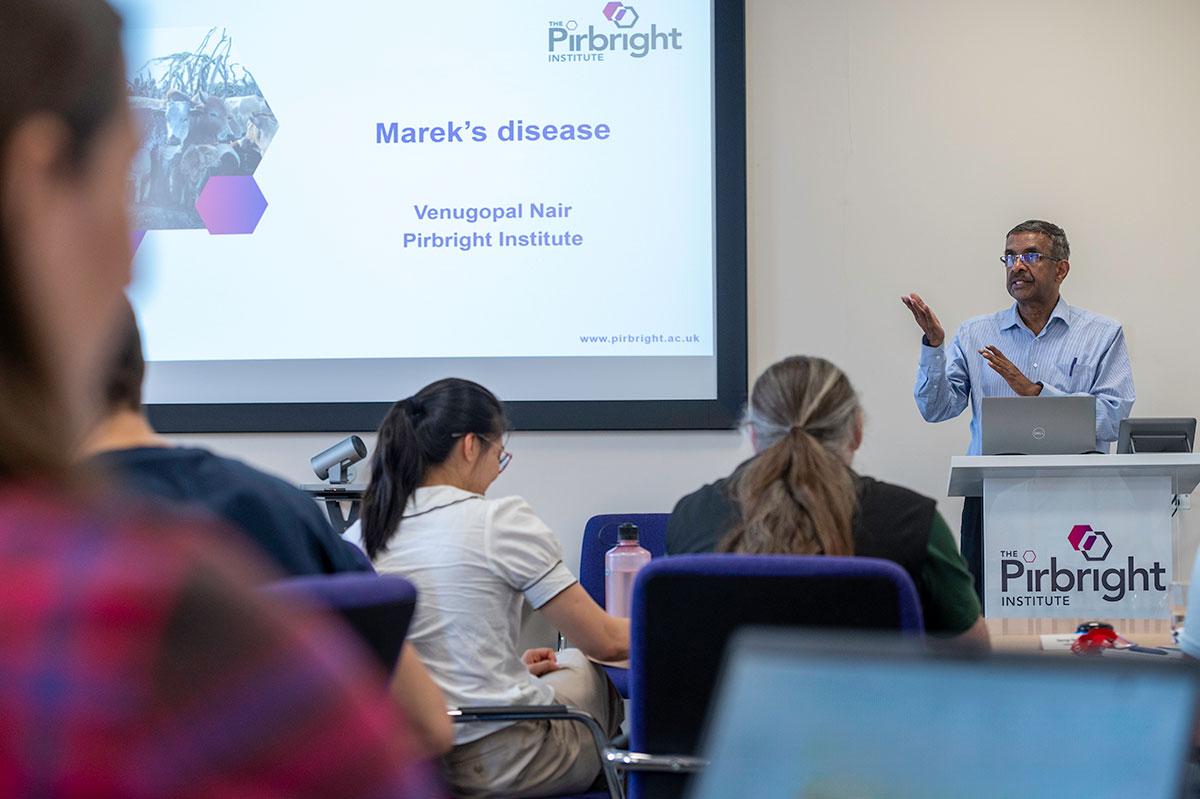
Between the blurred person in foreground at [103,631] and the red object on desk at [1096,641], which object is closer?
the blurred person in foreground at [103,631]

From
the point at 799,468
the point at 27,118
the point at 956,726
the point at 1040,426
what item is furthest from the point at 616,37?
the point at 27,118

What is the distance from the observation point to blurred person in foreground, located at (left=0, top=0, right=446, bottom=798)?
0.29m

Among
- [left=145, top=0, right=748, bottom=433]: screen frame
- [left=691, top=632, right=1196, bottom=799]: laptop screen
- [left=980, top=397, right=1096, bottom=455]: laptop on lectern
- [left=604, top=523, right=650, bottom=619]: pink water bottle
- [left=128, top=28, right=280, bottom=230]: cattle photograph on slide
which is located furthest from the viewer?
[left=128, top=28, right=280, bottom=230]: cattle photograph on slide

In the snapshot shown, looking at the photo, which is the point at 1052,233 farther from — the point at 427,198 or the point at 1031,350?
the point at 427,198

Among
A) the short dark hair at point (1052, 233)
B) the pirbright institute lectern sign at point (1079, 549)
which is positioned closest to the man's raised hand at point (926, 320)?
the short dark hair at point (1052, 233)

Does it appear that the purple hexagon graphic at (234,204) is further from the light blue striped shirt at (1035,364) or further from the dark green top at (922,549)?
the dark green top at (922,549)

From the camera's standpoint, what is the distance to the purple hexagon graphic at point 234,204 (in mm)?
4902

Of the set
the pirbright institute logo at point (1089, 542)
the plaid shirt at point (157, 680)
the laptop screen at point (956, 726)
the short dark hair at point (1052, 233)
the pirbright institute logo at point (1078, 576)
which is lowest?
the pirbright institute logo at point (1078, 576)

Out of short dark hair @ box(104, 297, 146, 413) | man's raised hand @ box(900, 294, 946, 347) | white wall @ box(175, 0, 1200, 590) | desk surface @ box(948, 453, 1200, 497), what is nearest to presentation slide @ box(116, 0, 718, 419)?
white wall @ box(175, 0, 1200, 590)

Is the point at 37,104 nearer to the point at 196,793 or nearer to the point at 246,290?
the point at 196,793

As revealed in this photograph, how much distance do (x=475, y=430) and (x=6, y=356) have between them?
2.32m

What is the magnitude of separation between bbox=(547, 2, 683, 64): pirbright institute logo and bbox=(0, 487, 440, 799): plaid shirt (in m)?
4.63

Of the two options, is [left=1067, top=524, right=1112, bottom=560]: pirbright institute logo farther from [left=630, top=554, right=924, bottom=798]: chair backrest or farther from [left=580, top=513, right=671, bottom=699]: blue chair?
[left=630, top=554, right=924, bottom=798]: chair backrest

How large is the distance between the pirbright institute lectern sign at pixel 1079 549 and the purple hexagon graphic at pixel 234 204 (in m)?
2.95
